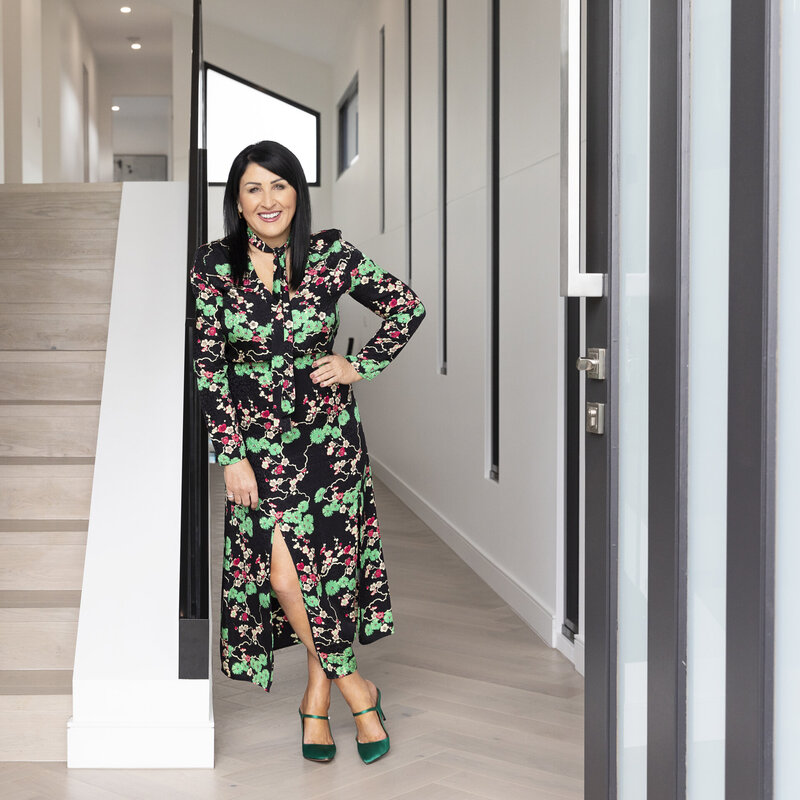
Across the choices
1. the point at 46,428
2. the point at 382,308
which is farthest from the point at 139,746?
the point at 46,428

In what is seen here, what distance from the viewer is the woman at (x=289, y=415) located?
2410 millimetres

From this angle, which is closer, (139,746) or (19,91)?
(139,746)

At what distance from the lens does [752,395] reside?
132cm

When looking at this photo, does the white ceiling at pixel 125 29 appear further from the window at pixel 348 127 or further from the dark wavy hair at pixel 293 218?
the dark wavy hair at pixel 293 218

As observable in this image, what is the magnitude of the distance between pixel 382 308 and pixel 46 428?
1682 millimetres

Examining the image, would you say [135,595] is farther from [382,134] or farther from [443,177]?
[382,134]

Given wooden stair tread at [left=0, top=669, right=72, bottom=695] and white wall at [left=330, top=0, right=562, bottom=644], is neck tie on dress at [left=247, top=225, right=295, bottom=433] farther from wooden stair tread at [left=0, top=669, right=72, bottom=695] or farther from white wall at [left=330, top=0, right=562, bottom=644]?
white wall at [left=330, top=0, right=562, bottom=644]

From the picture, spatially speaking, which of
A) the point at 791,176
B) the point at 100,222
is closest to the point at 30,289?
the point at 100,222

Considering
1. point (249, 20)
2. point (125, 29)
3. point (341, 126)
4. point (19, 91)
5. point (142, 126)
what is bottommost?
point (19, 91)

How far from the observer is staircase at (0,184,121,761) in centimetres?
263

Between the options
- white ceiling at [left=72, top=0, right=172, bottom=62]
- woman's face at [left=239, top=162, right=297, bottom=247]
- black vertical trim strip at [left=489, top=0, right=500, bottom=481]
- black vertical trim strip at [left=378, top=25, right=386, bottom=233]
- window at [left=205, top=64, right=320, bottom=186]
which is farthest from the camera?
white ceiling at [left=72, top=0, right=172, bottom=62]

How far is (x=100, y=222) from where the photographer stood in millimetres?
4859

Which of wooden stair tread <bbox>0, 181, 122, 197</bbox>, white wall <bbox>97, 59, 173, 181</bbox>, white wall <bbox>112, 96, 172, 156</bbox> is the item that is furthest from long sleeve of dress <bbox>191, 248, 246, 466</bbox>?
white wall <bbox>112, 96, 172, 156</bbox>

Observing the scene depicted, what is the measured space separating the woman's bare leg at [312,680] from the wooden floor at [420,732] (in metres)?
0.08
